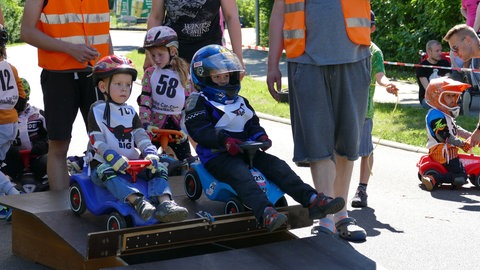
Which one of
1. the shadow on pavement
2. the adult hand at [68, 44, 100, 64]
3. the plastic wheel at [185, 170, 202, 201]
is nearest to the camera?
the plastic wheel at [185, 170, 202, 201]

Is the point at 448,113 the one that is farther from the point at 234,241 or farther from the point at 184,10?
the point at 234,241

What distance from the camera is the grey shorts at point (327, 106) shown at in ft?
21.9

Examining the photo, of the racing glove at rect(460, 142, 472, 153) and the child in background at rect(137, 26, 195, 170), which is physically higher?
the child in background at rect(137, 26, 195, 170)

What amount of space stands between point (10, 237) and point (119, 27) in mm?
41299

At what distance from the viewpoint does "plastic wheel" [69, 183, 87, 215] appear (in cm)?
623

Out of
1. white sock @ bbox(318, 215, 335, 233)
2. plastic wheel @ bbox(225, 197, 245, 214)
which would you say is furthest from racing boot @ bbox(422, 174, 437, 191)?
plastic wheel @ bbox(225, 197, 245, 214)

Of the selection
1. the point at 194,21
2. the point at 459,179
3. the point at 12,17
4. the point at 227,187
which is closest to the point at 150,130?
the point at 194,21

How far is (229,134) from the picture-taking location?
6.47 meters

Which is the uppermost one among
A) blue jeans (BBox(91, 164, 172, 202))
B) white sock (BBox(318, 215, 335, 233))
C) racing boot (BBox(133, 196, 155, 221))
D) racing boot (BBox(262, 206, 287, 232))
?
blue jeans (BBox(91, 164, 172, 202))

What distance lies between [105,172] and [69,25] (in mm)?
2052

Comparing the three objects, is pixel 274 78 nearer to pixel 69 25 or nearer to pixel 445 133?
pixel 69 25

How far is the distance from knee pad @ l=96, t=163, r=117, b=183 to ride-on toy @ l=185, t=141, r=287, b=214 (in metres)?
0.78

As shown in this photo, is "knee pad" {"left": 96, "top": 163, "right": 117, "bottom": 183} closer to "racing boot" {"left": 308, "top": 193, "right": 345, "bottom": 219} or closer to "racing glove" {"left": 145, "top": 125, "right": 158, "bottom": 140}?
"racing boot" {"left": 308, "top": 193, "right": 345, "bottom": 219}

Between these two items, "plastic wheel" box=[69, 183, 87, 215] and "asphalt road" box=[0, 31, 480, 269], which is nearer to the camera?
"plastic wheel" box=[69, 183, 87, 215]
